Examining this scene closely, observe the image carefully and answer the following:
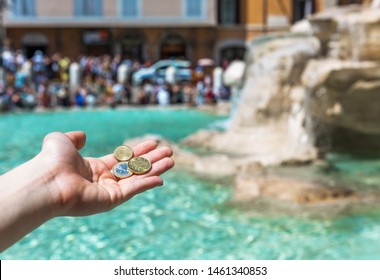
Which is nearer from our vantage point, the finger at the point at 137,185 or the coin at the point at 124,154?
the finger at the point at 137,185

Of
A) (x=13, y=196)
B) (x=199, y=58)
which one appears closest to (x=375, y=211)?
(x=13, y=196)

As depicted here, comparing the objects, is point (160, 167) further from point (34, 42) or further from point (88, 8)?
point (34, 42)

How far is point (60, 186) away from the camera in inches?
101

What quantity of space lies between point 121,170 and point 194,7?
29.7 meters

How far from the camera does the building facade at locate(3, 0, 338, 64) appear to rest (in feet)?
104

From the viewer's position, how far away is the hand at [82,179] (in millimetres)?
2598

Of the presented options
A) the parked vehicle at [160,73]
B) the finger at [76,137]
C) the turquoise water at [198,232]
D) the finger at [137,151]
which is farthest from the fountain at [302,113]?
the parked vehicle at [160,73]

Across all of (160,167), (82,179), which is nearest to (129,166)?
(160,167)

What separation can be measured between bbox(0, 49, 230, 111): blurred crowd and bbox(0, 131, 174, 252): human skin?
17521mm

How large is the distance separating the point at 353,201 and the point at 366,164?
2.73 metres

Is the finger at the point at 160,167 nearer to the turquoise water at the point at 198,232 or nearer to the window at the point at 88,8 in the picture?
the turquoise water at the point at 198,232

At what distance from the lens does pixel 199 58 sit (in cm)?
3272
